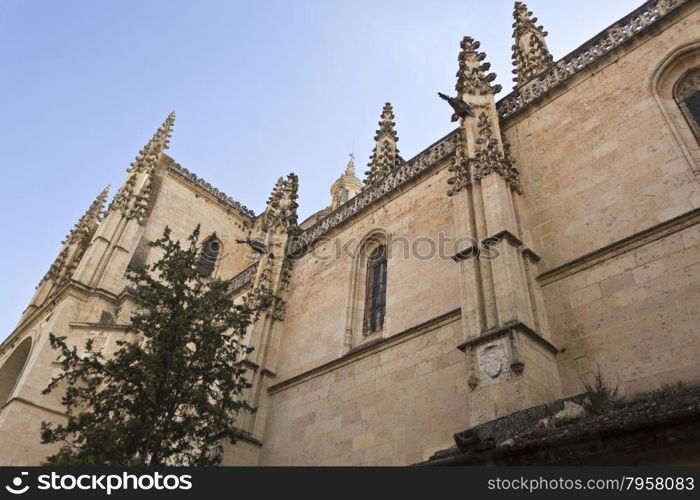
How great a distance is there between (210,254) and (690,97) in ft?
70.3

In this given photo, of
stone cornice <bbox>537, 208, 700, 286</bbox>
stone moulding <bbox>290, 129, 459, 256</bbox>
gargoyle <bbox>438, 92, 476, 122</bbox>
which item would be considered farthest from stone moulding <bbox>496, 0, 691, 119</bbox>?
stone cornice <bbox>537, 208, 700, 286</bbox>

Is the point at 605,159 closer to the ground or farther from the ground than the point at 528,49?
closer to the ground

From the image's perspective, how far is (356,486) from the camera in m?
4.30

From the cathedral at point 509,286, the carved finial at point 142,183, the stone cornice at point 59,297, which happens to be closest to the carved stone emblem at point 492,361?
the cathedral at point 509,286

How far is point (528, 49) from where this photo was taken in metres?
13.4

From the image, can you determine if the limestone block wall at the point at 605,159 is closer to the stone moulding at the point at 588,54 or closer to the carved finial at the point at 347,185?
the stone moulding at the point at 588,54

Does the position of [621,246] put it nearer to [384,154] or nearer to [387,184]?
[387,184]

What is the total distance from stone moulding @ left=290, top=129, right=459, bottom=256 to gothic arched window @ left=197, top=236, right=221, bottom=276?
443 inches

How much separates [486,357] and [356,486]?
360 cm

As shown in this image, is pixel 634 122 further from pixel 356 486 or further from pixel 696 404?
pixel 356 486

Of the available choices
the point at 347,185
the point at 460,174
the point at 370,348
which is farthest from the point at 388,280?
the point at 347,185

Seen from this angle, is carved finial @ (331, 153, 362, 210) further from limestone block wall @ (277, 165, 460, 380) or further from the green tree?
the green tree

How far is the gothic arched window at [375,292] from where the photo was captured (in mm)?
11688

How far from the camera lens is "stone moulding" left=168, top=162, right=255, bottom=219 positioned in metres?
26.8
